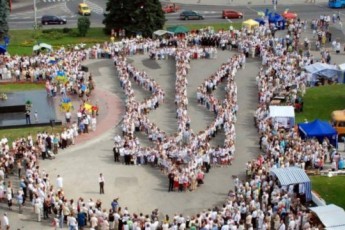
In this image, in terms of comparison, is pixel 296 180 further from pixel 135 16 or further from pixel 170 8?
pixel 170 8

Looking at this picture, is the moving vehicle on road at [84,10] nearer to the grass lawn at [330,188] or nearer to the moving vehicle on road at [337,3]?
the moving vehicle on road at [337,3]

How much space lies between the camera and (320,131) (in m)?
43.5

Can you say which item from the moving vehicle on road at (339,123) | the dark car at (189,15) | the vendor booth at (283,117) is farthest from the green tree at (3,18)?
the moving vehicle on road at (339,123)

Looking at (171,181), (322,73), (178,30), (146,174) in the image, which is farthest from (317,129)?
(178,30)

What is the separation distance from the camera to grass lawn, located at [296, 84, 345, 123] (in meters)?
49.3

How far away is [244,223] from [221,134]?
42.9 feet

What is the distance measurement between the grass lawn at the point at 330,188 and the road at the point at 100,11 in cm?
4196

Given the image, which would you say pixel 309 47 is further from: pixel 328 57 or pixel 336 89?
pixel 336 89

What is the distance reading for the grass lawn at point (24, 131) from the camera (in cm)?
4581

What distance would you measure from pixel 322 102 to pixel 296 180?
1723 centimetres

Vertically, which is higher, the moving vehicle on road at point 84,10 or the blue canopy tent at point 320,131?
the moving vehicle on road at point 84,10

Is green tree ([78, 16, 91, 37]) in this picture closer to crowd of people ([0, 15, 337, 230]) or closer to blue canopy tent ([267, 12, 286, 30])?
crowd of people ([0, 15, 337, 230])

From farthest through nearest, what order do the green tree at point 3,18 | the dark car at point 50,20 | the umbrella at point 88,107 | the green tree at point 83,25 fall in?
the dark car at point 50,20 → the green tree at point 83,25 → the green tree at point 3,18 → the umbrella at point 88,107

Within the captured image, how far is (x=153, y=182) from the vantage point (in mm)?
39344
